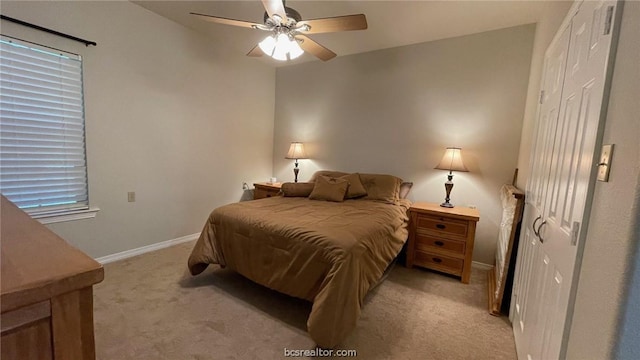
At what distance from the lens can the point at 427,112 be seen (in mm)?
3262

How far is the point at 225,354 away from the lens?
1.65 meters

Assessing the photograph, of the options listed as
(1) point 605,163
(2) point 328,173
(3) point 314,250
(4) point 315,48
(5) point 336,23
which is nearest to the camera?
(1) point 605,163

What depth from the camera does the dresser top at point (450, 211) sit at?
2613mm

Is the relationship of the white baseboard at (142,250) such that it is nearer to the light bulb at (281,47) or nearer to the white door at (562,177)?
the light bulb at (281,47)

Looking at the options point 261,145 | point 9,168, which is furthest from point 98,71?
point 261,145

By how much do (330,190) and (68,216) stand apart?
101 inches

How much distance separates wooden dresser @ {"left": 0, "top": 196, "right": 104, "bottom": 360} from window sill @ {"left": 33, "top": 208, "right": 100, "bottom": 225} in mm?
2329

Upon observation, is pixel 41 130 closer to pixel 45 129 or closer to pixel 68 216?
pixel 45 129

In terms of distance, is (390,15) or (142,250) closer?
(390,15)

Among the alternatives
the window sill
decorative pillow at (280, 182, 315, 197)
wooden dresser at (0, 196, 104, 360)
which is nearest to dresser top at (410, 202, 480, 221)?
decorative pillow at (280, 182, 315, 197)

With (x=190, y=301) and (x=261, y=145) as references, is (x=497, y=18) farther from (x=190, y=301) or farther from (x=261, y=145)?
(x=190, y=301)

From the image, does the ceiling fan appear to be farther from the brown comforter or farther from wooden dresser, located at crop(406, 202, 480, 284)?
wooden dresser, located at crop(406, 202, 480, 284)

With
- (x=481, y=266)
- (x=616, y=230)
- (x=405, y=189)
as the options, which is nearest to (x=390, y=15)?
(x=405, y=189)

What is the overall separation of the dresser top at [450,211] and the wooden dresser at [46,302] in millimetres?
2740
